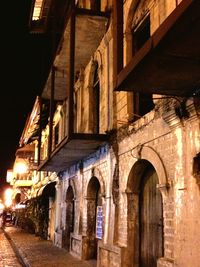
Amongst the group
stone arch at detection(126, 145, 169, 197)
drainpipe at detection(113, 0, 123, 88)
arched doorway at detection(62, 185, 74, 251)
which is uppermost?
drainpipe at detection(113, 0, 123, 88)

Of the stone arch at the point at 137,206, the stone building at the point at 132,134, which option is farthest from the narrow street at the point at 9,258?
the stone arch at the point at 137,206

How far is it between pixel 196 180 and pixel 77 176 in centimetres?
968

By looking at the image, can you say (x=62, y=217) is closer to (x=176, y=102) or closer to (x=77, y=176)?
(x=77, y=176)

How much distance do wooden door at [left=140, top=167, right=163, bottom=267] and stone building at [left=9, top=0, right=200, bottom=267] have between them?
2 cm

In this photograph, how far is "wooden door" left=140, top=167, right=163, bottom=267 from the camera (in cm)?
924

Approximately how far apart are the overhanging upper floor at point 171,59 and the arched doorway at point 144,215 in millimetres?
3270

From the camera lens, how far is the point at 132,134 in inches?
407

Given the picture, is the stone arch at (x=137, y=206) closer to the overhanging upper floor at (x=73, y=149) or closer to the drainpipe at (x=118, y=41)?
the overhanging upper floor at (x=73, y=149)

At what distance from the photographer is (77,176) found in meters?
16.3

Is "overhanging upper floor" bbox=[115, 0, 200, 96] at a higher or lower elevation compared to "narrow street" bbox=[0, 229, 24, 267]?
higher

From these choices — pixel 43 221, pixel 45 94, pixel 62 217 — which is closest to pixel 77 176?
pixel 62 217

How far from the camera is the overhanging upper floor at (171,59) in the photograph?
4.71m

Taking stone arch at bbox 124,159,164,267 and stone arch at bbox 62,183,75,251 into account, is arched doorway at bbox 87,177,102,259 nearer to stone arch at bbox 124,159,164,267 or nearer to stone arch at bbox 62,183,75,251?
stone arch at bbox 62,183,75,251

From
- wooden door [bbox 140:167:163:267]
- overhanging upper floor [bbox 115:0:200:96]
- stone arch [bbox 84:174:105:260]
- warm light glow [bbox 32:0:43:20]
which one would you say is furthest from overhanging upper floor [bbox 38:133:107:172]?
warm light glow [bbox 32:0:43:20]
